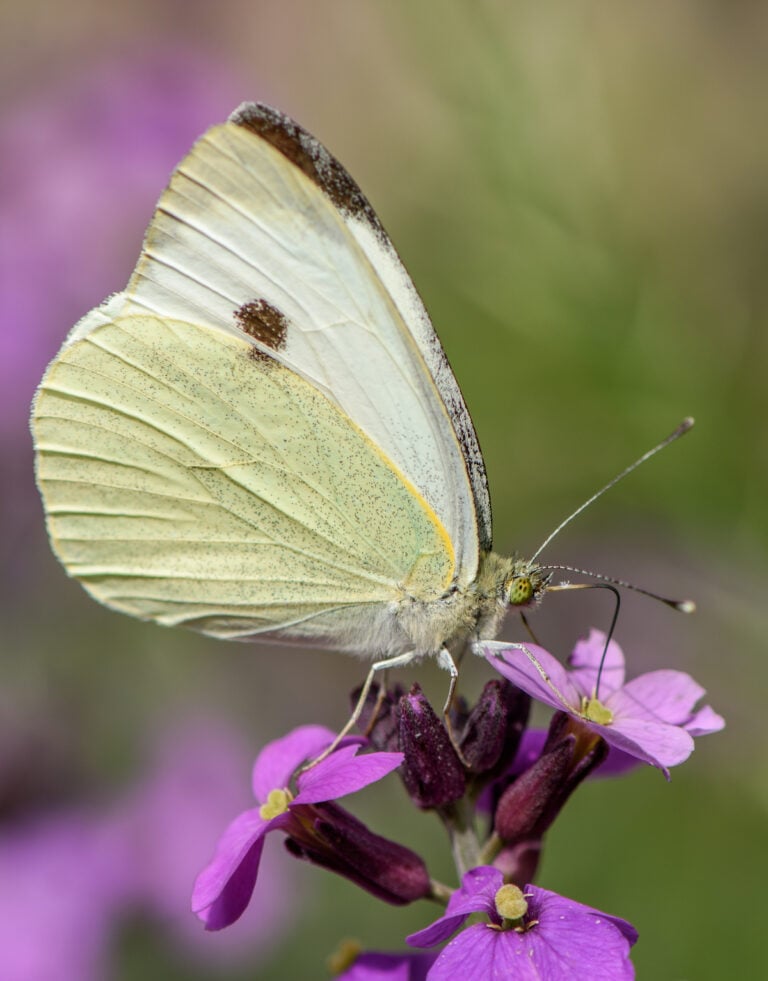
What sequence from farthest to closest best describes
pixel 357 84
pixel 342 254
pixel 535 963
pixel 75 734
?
pixel 357 84 < pixel 75 734 < pixel 342 254 < pixel 535 963

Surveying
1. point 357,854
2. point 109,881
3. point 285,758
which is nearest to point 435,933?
point 357,854

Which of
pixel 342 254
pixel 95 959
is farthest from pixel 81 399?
pixel 95 959

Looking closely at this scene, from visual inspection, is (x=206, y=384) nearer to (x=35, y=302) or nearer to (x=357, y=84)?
(x=35, y=302)

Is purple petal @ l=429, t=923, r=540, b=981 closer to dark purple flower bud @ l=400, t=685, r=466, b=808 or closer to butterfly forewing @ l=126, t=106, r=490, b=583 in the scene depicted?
dark purple flower bud @ l=400, t=685, r=466, b=808

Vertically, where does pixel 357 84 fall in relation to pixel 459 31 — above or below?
above

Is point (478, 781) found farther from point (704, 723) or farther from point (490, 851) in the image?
point (704, 723)

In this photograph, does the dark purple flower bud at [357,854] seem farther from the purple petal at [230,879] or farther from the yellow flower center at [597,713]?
the yellow flower center at [597,713]

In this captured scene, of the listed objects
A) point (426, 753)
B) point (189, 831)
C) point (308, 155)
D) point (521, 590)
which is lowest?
point (189, 831)
